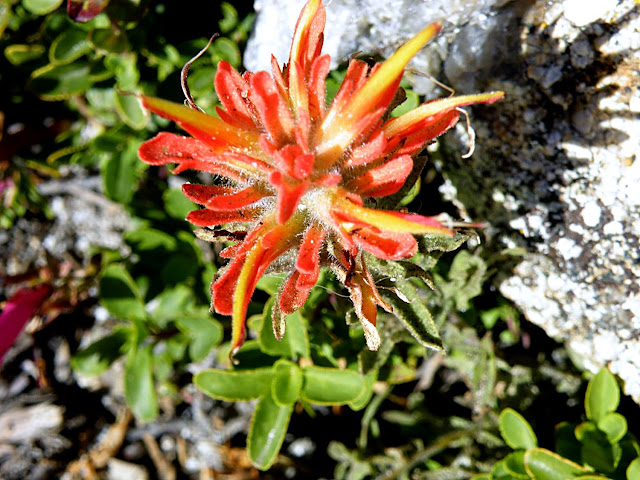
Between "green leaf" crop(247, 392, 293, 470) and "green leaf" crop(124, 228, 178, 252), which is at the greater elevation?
"green leaf" crop(124, 228, 178, 252)

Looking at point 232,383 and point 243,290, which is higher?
point 243,290

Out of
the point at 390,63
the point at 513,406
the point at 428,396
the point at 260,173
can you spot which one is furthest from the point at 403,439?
the point at 390,63

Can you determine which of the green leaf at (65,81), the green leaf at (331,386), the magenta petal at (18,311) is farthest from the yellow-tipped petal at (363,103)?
the magenta petal at (18,311)

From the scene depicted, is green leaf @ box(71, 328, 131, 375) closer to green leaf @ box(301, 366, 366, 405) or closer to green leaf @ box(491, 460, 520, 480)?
green leaf @ box(301, 366, 366, 405)

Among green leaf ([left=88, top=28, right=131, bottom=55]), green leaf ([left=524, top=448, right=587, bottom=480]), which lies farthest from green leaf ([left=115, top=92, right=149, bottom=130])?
green leaf ([left=524, top=448, right=587, bottom=480])

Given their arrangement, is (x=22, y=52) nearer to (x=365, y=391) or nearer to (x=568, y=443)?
(x=365, y=391)

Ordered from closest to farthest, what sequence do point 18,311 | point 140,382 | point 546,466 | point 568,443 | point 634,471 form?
point 634,471 < point 546,466 < point 568,443 < point 140,382 < point 18,311

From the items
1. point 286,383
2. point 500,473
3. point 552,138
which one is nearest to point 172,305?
point 286,383
